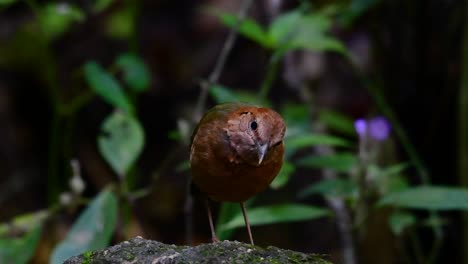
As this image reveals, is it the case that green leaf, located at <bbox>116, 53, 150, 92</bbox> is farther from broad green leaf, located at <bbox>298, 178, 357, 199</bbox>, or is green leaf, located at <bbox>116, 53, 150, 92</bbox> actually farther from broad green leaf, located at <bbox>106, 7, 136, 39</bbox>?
broad green leaf, located at <bbox>106, 7, 136, 39</bbox>

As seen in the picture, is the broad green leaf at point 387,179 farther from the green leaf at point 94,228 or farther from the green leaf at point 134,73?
the green leaf at point 134,73

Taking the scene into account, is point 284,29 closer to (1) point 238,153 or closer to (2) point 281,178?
(2) point 281,178

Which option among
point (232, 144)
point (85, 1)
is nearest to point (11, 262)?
point (232, 144)

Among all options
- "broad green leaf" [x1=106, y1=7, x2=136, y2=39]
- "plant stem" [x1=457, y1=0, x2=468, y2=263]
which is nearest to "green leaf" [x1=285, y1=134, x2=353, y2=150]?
"plant stem" [x1=457, y1=0, x2=468, y2=263]

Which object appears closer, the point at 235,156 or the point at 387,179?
the point at 235,156

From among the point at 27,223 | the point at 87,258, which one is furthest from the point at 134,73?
the point at 87,258

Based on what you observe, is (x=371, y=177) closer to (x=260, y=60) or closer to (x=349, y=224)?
(x=349, y=224)

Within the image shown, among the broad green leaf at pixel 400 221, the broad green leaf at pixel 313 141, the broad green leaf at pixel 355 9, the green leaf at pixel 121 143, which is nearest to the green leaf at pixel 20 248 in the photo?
the green leaf at pixel 121 143
